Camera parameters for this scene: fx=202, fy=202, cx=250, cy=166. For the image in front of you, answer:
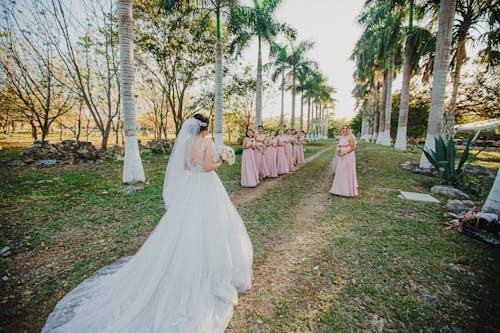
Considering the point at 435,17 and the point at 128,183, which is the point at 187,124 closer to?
the point at 128,183

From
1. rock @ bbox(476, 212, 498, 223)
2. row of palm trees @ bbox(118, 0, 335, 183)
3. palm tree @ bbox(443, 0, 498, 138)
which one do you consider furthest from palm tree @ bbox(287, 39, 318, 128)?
→ rock @ bbox(476, 212, 498, 223)

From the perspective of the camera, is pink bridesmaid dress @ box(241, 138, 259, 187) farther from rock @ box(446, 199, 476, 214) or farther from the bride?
rock @ box(446, 199, 476, 214)

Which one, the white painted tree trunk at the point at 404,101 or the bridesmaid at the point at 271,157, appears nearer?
the bridesmaid at the point at 271,157

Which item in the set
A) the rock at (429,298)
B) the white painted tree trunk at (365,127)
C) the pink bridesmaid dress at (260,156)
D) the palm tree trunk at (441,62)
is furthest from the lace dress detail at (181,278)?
the white painted tree trunk at (365,127)

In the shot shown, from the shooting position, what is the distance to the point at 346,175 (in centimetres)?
648

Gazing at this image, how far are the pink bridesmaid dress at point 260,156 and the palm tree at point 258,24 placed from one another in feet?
21.5

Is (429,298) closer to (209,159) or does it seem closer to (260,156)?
(209,159)

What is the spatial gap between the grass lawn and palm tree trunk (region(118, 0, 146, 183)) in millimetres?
1446

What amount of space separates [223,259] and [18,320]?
2.41 meters

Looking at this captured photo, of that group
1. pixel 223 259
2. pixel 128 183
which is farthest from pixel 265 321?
pixel 128 183

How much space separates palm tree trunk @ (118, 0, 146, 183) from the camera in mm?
7160

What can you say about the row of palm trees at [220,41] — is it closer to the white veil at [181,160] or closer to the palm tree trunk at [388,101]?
the white veil at [181,160]

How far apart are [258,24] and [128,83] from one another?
8.53 metres

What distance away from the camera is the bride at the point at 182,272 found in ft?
7.05
